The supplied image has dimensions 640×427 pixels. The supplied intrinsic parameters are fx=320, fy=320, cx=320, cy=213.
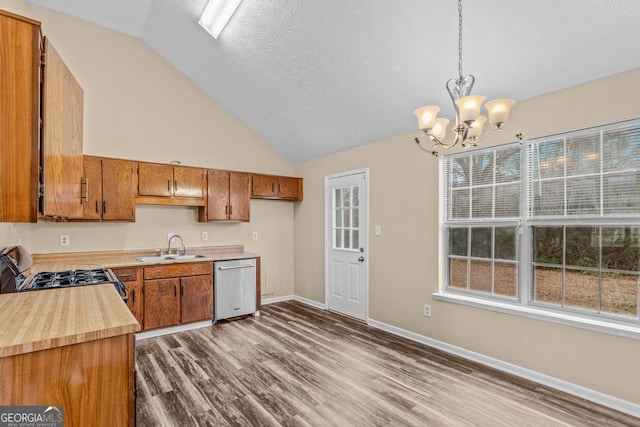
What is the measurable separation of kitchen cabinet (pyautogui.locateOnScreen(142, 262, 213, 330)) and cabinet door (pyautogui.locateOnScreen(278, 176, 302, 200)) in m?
1.70

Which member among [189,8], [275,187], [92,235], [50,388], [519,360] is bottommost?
[519,360]

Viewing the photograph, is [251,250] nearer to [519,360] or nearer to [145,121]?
[145,121]

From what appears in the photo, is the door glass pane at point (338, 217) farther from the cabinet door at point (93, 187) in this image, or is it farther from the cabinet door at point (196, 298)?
the cabinet door at point (93, 187)

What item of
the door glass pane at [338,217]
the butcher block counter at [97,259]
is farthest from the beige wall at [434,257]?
the butcher block counter at [97,259]

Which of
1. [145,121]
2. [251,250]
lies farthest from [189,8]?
[251,250]

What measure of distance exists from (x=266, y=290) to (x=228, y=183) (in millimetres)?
1892

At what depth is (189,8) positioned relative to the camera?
3.46 m

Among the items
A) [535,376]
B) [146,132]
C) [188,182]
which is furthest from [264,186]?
[535,376]

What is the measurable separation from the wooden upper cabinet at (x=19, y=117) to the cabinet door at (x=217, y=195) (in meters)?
2.95

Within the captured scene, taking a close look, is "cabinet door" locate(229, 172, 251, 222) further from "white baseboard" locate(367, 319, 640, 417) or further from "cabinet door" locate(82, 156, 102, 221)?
"white baseboard" locate(367, 319, 640, 417)

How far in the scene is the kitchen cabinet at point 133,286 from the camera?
3590mm

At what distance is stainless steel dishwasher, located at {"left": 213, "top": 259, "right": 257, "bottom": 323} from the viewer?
4.25 meters

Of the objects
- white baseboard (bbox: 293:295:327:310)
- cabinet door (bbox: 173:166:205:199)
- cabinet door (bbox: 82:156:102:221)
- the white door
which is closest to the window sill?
the white door

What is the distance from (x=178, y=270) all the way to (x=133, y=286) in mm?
506
